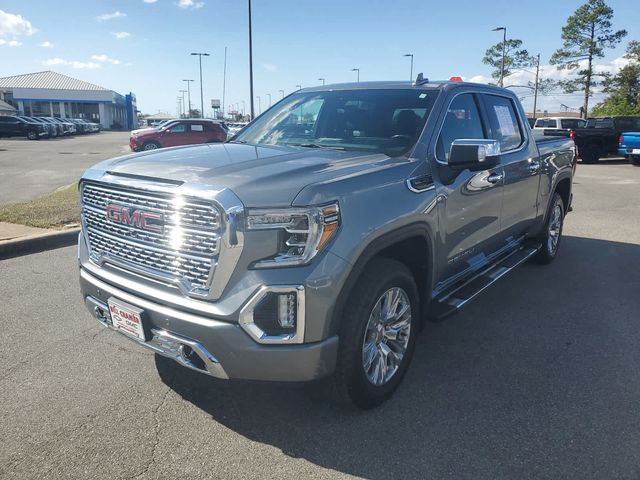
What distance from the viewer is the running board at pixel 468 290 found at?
357cm

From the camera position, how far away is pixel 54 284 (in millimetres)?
5273

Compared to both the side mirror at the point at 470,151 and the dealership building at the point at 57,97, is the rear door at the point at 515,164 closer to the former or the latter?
the side mirror at the point at 470,151

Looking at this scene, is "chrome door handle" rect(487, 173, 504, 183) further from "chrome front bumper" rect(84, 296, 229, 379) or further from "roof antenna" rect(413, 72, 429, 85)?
"chrome front bumper" rect(84, 296, 229, 379)

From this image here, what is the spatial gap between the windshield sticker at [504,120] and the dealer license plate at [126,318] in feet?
11.5

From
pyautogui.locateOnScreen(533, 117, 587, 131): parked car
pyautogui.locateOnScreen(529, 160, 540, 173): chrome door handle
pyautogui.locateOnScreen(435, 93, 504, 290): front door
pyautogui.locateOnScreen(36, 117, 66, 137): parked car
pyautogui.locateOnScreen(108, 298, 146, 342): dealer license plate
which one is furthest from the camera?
pyautogui.locateOnScreen(36, 117, 66, 137): parked car

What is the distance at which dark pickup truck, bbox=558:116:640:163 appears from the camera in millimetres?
21422

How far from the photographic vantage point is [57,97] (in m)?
71.3

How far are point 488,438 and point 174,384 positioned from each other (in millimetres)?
1941

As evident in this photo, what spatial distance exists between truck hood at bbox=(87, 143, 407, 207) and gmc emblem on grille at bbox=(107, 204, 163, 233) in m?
0.20

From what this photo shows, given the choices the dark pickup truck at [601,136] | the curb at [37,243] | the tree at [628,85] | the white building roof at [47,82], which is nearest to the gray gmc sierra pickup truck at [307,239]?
the curb at [37,243]

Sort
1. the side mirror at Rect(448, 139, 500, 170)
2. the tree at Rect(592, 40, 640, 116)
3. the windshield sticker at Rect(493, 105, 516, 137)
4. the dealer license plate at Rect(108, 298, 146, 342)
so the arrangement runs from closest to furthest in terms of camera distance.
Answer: the dealer license plate at Rect(108, 298, 146, 342) < the side mirror at Rect(448, 139, 500, 170) < the windshield sticker at Rect(493, 105, 516, 137) < the tree at Rect(592, 40, 640, 116)

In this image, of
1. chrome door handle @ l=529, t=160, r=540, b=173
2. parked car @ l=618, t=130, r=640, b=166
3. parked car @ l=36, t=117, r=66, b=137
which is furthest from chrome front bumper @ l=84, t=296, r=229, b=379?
parked car @ l=36, t=117, r=66, b=137

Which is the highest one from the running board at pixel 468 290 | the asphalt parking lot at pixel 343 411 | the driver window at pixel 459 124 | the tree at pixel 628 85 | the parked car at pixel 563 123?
the tree at pixel 628 85

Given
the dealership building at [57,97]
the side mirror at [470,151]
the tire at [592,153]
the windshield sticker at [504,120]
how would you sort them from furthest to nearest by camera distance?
1. the dealership building at [57,97]
2. the tire at [592,153]
3. the windshield sticker at [504,120]
4. the side mirror at [470,151]
